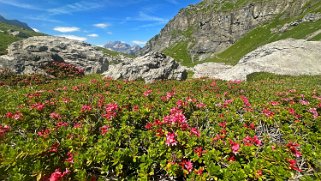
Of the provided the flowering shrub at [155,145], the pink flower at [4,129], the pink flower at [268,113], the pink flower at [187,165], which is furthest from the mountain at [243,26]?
the pink flower at [4,129]

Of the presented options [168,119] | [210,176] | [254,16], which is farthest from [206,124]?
[254,16]

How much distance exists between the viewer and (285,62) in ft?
137

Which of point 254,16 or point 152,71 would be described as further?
point 254,16

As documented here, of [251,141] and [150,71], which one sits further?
[150,71]

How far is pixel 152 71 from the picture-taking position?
1102 inches

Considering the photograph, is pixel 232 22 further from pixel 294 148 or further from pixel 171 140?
pixel 171 140

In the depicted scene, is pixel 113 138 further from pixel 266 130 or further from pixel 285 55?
pixel 285 55

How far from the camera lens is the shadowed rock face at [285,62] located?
38.0 meters

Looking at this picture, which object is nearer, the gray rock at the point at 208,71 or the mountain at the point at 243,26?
the gray rock at the point at 208,71

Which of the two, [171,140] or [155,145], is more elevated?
[171,140]

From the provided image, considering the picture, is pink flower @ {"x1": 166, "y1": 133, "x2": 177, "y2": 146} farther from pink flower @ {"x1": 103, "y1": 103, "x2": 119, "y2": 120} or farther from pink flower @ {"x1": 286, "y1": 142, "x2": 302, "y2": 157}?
pink flower @ {"x1": 286, "y1": 142, "x2": 302, "y2": 157}

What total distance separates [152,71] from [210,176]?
23813mm

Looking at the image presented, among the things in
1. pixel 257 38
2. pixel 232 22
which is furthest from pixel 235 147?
pixel 232 22

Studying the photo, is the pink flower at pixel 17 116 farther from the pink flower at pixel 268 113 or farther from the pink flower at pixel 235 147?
the pink flower at pixel 268 113
